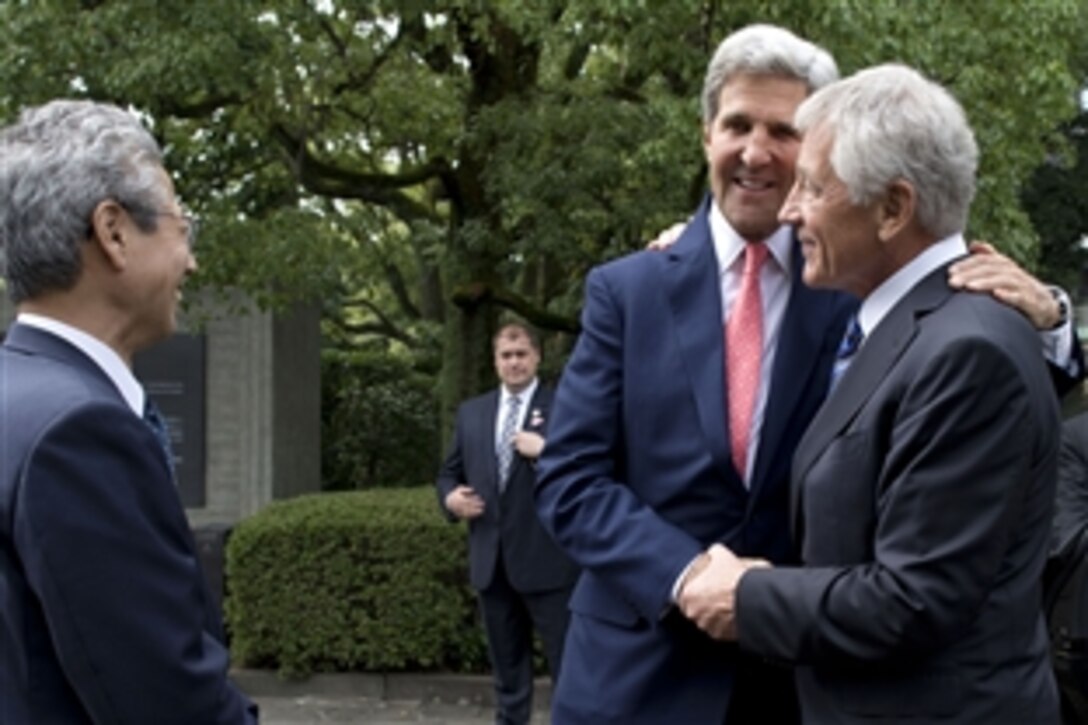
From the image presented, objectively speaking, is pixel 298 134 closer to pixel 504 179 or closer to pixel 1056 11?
pixel 504 179

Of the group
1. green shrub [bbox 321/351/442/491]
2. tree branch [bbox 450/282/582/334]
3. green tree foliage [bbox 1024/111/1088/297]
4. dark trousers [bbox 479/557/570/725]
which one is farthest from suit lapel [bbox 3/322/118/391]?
green tree foliage [bbox 1024/111/1088/297]

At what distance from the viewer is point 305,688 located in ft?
32.4

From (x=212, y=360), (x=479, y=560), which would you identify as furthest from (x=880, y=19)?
(x=212, y=360)

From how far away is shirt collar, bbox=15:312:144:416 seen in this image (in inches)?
93.7

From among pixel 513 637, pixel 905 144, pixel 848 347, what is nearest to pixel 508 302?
pixel 513 637

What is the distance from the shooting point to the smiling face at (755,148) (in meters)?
3.11

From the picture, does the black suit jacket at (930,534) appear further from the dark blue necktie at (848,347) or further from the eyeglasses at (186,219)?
the eyeglasses at (186,219)

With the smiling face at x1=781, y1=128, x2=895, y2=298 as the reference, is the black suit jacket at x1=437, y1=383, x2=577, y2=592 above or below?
below

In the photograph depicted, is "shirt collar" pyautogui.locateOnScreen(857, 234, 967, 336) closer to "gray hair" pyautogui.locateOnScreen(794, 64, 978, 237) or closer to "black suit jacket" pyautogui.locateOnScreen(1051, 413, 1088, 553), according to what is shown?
"gray hair" pyautogui.locateOnScreen(794, 64, 978, 237)

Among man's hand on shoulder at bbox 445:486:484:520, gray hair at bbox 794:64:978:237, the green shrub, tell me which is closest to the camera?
gray hair at bbox 794:64:978:237

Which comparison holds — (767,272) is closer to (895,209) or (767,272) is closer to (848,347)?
A: (848,347)

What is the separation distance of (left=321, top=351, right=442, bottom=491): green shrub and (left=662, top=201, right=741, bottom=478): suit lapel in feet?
47.2

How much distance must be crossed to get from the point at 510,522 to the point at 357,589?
194cm

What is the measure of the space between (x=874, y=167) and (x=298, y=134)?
8.35 m
